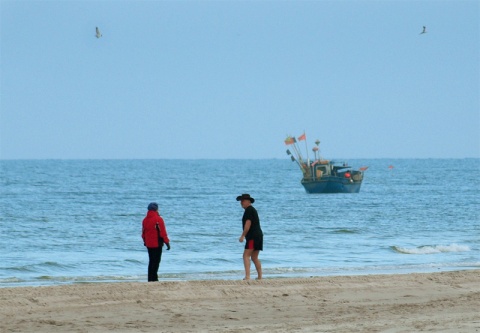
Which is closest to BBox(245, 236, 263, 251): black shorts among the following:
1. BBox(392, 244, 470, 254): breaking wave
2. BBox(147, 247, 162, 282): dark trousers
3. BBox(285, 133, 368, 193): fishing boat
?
BBox(147, 247, 162, 282): dark trousers

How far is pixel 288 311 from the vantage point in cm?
1266

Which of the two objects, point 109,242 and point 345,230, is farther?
point 345,230

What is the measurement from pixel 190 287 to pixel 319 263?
29.9 ft

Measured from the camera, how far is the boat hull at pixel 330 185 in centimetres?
6274

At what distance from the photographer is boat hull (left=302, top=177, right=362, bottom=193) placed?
206 ft

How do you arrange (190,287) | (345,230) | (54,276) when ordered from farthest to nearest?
A: (345,230)
(54,276)
(190,287)

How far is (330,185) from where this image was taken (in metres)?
62.8

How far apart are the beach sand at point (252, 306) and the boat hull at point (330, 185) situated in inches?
1854

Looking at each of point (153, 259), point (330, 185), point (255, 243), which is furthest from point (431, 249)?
point (330, 185)

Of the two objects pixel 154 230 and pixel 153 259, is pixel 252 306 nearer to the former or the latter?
pixel 154 230

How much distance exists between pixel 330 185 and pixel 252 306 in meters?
50.1

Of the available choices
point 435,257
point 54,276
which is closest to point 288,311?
point 54,276

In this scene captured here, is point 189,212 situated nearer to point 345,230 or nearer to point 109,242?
point 345,230

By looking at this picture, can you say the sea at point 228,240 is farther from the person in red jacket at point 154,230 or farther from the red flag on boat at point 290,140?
the red flag on boat at point 290,140
